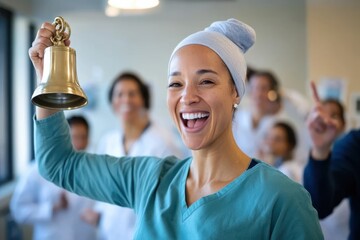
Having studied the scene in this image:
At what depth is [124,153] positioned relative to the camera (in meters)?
2.24

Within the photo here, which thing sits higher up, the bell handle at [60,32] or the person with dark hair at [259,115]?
the bell handle at [60,32]

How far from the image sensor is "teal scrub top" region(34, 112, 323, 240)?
0.86 meters

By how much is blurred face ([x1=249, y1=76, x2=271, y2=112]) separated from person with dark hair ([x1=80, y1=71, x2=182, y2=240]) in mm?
748

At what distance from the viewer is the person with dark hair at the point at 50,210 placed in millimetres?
2312

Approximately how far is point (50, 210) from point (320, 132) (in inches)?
60.3

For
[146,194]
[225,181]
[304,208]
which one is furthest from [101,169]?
[304,208]

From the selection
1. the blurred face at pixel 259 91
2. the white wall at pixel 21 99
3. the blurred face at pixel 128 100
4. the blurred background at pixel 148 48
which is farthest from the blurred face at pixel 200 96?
the white wall at pixel 21 99

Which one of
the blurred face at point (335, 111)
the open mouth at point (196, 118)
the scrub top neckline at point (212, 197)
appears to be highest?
the open mouth at point (196, 118)

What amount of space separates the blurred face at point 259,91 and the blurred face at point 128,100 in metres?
0.80

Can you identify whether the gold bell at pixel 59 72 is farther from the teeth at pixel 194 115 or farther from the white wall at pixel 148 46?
the white wall at pixel 148 46

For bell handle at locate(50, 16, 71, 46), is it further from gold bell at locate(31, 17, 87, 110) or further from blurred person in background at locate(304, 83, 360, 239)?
blurred person in background at locate(304, 83, 360, 239)

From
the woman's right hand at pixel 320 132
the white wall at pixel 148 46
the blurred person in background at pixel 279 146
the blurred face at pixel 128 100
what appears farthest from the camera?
the white wall at pixel 148 46

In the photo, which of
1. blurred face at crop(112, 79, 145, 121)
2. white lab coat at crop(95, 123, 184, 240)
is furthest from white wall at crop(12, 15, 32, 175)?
blurred face at crop(112, 79, 145, 121)

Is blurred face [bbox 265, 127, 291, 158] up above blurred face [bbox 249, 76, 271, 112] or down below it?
below
